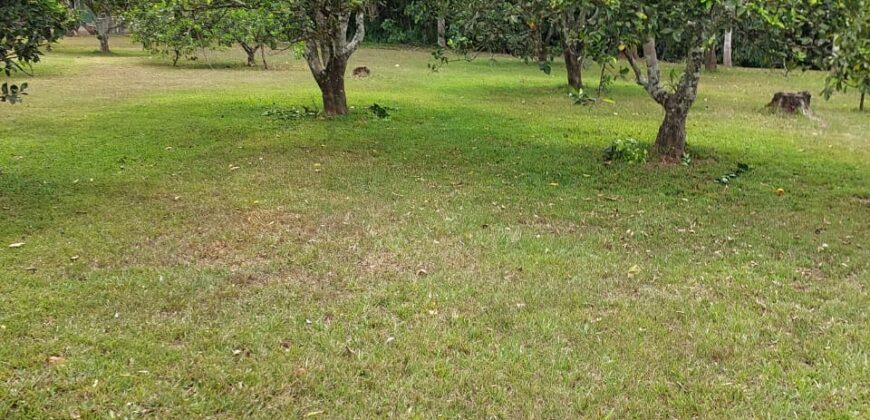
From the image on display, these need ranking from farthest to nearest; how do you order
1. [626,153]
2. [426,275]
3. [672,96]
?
[626,153] < [672,96] < [426,275]

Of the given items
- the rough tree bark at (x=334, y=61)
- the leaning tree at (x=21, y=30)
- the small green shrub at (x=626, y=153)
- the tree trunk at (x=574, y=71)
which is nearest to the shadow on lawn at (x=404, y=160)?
the small green shrub at (x=626, y=153)

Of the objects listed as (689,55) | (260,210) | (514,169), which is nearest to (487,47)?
(514,169)

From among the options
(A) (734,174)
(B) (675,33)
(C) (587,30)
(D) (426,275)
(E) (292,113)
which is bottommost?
(D) (426,275)

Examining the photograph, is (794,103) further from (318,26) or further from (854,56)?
(318,26)

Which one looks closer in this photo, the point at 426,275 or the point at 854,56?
the point at 426,275

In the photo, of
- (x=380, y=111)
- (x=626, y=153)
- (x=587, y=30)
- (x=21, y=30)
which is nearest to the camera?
(x=21, y=30)

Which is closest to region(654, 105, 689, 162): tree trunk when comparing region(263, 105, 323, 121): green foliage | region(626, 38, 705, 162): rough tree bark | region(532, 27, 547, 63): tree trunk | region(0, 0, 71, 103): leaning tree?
region(626, 38, 705, 162): rough tree bark

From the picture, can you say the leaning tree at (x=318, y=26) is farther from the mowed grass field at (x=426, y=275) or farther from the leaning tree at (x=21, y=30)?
the leaning tree at (x=21, y=30)

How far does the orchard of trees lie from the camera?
6.07m

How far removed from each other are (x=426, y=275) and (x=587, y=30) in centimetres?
337

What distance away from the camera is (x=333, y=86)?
12258 millimetres

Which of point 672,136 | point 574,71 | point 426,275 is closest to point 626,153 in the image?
point 672,136

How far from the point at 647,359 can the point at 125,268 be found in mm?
3823

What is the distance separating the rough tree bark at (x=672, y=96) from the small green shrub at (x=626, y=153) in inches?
11.9
